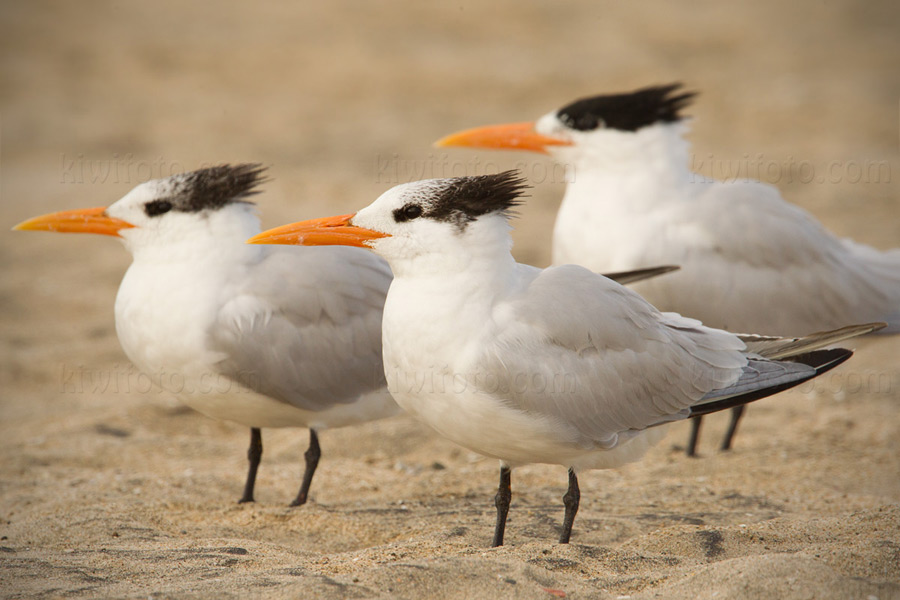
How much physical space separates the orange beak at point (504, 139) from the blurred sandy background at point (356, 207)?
1777 mm

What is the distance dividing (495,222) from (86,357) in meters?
4.18

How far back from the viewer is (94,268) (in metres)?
8.28

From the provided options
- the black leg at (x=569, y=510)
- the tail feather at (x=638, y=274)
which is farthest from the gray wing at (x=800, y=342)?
the black leg at (x=569, y=510)

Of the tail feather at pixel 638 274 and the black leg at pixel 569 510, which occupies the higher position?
the tail feather at pixel 638 274

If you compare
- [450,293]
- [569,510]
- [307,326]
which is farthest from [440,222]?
[569,510]

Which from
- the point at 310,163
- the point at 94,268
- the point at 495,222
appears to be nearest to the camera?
the point at 495,222

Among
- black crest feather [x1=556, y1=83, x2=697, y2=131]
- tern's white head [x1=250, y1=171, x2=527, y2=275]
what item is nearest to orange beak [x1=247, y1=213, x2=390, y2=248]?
tern's white head [x1=250, y1=171, x2=527, y2=275]

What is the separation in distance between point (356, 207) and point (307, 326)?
15.2 feet

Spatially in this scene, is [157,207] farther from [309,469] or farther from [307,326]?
[309,469]

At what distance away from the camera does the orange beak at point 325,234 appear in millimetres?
3664

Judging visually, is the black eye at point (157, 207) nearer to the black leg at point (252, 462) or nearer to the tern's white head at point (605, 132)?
the black leg at point (252, 462)

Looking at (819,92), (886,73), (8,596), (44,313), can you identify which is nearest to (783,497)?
(8,596)

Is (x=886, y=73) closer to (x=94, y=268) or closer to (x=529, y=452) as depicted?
(x=94, y=268)

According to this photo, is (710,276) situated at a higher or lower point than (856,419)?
higher
